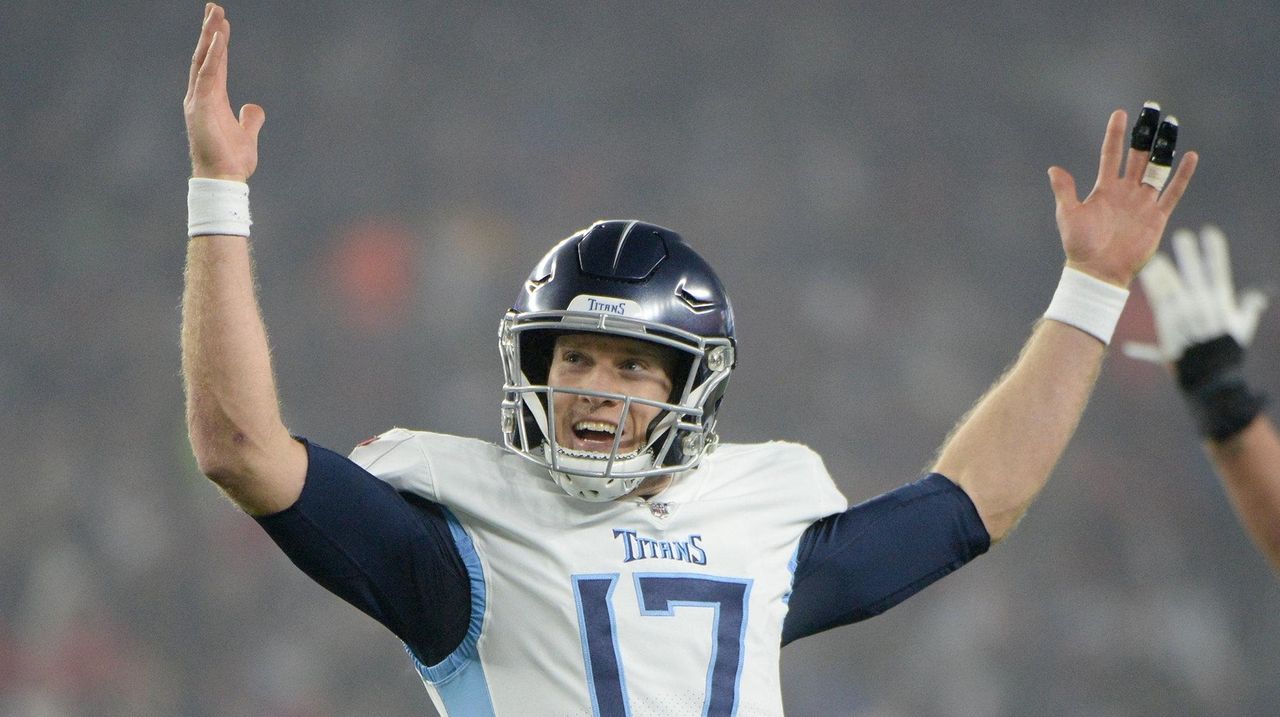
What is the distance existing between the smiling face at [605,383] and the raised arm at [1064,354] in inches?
16.2

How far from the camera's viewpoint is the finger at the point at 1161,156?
5.61ft

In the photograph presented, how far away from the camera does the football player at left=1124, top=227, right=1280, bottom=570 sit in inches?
87.0

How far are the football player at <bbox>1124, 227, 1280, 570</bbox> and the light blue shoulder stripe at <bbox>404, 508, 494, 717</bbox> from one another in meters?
1.23

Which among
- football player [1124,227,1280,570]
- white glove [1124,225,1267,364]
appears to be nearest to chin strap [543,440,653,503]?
football player [1124,227,1280,570]

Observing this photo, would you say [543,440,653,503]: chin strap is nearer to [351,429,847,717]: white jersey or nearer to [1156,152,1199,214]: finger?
[351,429,847,717]: white jersey

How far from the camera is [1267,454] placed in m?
2.20

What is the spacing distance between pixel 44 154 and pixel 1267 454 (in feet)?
12.3

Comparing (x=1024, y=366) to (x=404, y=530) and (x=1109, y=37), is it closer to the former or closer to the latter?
(x=404, y=530)

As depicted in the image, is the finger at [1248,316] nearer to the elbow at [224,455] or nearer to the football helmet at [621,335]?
the football helmet at [621,335]

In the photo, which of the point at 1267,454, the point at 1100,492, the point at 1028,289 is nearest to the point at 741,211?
the point at 1028,289

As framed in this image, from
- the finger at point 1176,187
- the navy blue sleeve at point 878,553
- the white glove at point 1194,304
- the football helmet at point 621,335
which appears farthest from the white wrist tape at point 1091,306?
the white glove at point 1194,304

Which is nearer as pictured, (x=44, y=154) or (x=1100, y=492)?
(x=44, y=154)

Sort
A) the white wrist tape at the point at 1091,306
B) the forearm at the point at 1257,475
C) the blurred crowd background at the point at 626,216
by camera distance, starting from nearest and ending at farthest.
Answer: the white wrist tape at the point at 1091,306 < the forearm at the point at 1257,475 < the blurred crowd background at the point at 626,216

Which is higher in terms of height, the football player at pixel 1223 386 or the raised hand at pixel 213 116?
the raised hand at pixel 213 116
